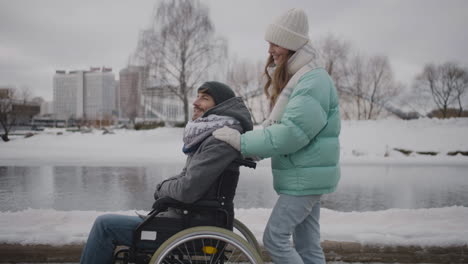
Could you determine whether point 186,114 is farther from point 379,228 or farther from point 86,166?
point 379,228

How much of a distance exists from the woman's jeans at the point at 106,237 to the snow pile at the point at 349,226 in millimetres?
1296

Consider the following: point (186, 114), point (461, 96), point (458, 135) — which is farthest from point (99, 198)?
point (461, 96)

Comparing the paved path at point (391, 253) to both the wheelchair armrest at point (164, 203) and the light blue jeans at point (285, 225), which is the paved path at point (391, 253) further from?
the wheelchair armrest at point (164, 203)

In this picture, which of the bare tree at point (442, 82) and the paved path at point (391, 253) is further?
the bare tree at point (442, 82)

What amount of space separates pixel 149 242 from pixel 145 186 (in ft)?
20.4

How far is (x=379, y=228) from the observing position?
12.6 feet

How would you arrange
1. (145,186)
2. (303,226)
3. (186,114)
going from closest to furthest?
(303,226) → (145,186) → (186,114)

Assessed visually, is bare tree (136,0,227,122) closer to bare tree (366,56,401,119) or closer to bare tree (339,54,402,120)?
bare tree (339,54,402,120)

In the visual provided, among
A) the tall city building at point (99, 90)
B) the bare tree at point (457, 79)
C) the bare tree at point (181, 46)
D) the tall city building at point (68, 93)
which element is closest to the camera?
the bare tree at point (181, 46)

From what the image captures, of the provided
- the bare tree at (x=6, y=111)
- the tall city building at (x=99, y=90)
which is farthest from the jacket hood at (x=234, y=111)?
the tall city building at (x=99, y=90)

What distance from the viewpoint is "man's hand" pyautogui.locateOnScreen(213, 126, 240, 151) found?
2004 mm

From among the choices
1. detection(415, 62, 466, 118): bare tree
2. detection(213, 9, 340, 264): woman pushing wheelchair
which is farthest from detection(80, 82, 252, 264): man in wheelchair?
detection(415, 62, 466, 118): bare tree

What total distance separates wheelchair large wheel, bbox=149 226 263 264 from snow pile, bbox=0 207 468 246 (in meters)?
1.31

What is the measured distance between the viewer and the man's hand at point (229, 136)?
2.00 meters
